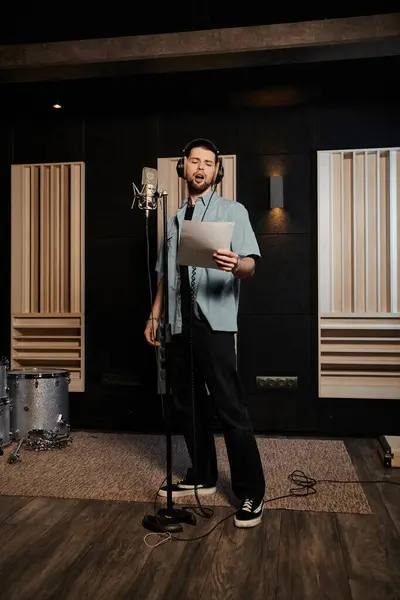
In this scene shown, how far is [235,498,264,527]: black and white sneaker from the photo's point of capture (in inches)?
99.3

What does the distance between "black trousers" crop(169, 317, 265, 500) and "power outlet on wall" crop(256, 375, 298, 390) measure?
1695mm

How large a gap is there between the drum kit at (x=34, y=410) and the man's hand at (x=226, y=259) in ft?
7.17

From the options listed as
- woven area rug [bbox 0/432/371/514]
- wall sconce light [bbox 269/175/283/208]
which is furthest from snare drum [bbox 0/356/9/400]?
wall sconce light [bbox 269/175/283/208]

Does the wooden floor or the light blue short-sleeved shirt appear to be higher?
the light blue short-sleeved shirt

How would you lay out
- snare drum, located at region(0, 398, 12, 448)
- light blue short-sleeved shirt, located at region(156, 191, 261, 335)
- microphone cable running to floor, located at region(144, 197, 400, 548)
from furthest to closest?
snare drum, located at region(0, 398, 12, 448) → light blue short-sleeved shirt, located at region(156, 191, 261, 335) → microphone cable running to floor, located at region(144, 197, 400, 548)

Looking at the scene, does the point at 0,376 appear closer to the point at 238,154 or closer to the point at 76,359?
the point at 76,359

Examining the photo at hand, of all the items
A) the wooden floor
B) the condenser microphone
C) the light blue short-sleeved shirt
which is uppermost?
the condenser microphone

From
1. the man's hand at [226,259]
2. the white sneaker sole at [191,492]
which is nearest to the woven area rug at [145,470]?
the white sneaker sole at [191,492]

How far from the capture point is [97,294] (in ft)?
15.7

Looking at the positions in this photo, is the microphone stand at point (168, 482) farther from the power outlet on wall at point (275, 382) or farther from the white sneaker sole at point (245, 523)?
the power outlet on wall at point (275, 382)

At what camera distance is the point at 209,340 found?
8.70ft

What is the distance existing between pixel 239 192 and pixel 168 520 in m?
2.89

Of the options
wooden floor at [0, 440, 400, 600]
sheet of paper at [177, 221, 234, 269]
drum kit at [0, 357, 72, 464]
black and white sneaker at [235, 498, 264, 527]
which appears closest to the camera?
wooden floor at [0, 440, 400, 600]

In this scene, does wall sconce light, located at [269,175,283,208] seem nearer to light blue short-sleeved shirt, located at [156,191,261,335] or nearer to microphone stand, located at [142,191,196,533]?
light blue short-sleeved shirt, located at [156,191,261,335]
